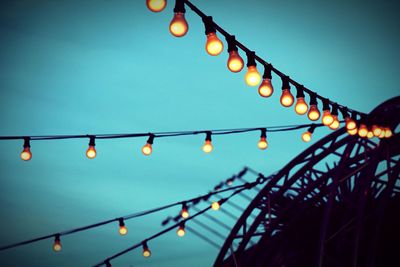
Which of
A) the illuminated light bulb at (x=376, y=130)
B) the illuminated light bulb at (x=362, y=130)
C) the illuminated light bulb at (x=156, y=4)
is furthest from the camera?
the illuminated light bulb at (x=376, y=130)

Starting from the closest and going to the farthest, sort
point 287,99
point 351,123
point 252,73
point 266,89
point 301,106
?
1. point 252,73
2. point 266,89
3. point 287,99
4. point 301,106
5. point 351,123

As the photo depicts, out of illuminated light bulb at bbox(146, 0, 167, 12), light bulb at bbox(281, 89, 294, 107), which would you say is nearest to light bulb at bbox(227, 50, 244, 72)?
illuminated light bulb at bbox(146, 0, 167, 12)

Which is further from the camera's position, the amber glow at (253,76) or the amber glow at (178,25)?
the amber glow at (253,76)

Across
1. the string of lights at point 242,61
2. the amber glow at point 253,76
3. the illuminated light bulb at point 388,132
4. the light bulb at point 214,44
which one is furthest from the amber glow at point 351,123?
the light bulb at point 214,44

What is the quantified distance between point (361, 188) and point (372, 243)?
1.69 meters

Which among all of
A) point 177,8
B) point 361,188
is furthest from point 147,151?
point 361,188

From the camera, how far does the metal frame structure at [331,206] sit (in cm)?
848

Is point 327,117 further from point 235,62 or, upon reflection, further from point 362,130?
point 235,62

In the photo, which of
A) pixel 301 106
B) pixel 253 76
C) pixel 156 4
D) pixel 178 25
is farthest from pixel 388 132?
pixel 156 4

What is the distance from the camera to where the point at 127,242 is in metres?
68.0

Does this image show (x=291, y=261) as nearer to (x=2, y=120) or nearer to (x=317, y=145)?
(x=317, y=145)

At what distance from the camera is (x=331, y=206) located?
9.15 m

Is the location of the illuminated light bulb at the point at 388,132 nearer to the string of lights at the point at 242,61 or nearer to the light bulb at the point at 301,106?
the string of lights at the point at 242,61

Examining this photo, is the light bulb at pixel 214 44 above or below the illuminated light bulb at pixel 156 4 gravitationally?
below
